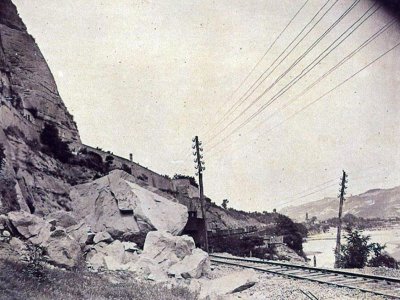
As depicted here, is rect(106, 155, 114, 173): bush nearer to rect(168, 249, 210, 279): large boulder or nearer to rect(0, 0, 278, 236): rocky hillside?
rect(0, 0, 278, 236): rocky hillside

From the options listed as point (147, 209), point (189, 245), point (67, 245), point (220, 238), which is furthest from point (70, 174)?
point (67, 245)

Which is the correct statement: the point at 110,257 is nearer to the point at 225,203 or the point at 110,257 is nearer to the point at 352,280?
the point at 352,280

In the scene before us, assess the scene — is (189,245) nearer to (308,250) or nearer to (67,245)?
(67,245)

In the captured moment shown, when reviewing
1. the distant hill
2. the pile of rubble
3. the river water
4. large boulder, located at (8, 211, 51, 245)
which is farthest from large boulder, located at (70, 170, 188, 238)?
the distant hill

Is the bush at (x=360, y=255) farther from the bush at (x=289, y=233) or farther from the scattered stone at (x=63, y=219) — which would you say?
the scattered stone at (x=63, y=219)

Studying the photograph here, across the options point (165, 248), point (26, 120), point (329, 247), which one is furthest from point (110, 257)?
point (329, 247)

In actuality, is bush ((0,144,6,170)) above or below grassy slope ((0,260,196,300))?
above

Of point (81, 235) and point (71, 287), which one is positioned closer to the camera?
point (71, 287)

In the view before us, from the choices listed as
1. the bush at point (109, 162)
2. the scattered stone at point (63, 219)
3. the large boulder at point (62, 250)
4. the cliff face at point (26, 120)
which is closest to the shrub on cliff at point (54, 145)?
the cliff face at point (26, 120)
